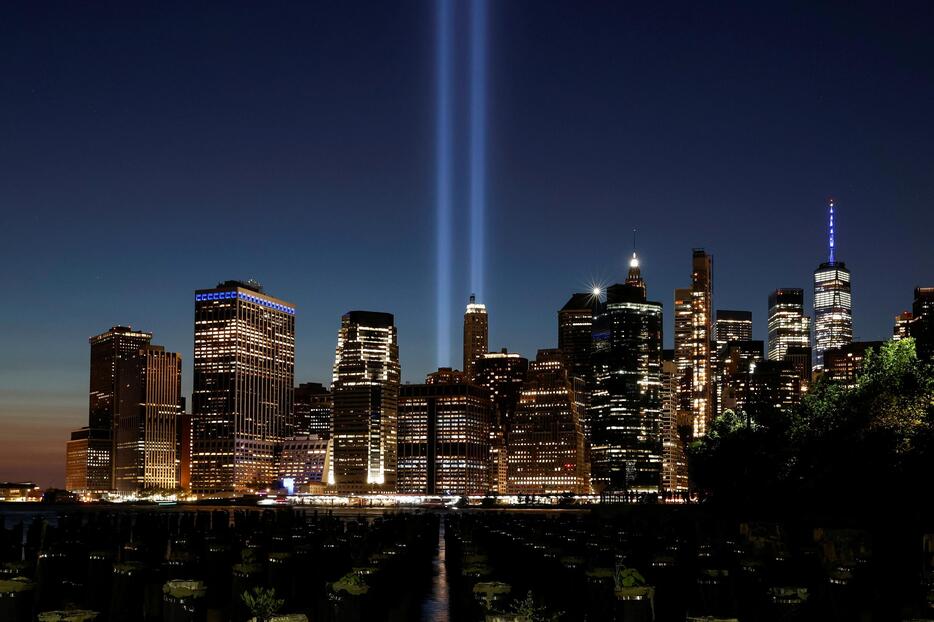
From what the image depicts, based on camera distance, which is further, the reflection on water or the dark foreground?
the reflection on water

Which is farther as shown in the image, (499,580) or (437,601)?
(437,601)

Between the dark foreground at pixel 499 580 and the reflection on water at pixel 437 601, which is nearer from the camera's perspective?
the dark foreground at pixel 499 580

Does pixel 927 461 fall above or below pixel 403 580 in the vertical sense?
above

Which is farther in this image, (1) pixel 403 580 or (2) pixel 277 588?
(1) pixel 403 580

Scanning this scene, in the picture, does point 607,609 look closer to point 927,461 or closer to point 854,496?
point 927,461

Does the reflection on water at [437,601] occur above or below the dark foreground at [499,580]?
below

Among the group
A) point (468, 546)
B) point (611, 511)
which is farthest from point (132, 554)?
point (611, 511)

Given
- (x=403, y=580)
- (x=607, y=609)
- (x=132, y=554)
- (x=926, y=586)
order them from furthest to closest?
1. (x=403, y=580)
2. (x=132, y=554)
3. (x=926, y=586)
4. (x=607, y=609)

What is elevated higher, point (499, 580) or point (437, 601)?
point (499, 580)

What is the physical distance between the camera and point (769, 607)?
27750mm

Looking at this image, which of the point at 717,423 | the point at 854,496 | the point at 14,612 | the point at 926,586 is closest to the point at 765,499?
the point at 854,496

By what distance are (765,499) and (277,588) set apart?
Result: 6987 cm

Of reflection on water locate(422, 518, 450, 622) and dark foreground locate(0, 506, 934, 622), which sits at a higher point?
dark foreground locate(0, 506, 934, 622)

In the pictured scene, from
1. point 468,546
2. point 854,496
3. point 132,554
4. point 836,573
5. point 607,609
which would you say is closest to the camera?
point 607,609
